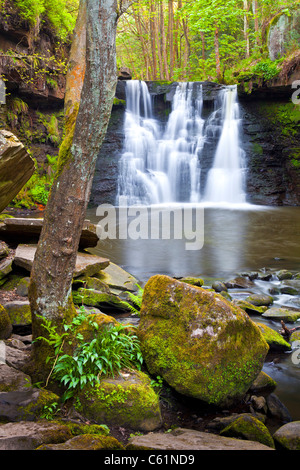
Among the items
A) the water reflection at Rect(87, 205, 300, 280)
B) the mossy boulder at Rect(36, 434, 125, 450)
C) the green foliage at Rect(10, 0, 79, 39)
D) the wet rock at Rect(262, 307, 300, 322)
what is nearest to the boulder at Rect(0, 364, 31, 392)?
the mossy boulder at Rect(36, 434, 125, 450)

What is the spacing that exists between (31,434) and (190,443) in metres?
1.10

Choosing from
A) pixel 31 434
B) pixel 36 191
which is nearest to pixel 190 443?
pixel 31 434

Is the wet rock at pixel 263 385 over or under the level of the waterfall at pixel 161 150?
under

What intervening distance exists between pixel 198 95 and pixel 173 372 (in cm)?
1922

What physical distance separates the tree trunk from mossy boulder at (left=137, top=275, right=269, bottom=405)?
0.97 m

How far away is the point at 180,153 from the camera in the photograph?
1997 cm

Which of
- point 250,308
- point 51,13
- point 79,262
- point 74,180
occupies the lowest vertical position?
point 250,308

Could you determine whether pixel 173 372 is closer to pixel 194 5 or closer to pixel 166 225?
pixel 166 225

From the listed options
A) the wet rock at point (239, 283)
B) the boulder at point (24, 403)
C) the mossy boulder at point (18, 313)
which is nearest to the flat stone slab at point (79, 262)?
the mossy boulder at point (18, 313)

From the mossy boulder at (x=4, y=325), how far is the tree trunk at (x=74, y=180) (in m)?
0.76

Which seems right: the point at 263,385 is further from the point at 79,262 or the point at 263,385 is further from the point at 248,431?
the point at 79,262

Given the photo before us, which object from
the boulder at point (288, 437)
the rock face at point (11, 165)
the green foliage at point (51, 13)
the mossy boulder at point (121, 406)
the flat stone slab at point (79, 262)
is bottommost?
the boulder at point (288, 437)

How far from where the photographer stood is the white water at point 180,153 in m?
19.3

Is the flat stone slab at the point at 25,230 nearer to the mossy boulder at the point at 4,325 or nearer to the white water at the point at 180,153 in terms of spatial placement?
the mossy boulder at the point at 4,325
